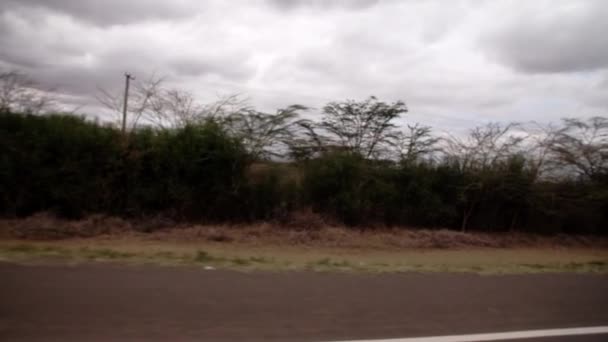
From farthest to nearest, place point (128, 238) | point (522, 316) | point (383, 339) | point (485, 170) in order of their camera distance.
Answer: point (485, 170) < point (128, 238) < point (522, 316) < point (383, 339)

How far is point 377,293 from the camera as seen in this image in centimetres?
653

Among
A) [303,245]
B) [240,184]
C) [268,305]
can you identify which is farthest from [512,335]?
[240,184]

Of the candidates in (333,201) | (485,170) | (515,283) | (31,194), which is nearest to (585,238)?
(485,170)

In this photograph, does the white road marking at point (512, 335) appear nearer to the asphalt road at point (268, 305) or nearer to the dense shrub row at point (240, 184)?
the asphalt road at point (268, 305)

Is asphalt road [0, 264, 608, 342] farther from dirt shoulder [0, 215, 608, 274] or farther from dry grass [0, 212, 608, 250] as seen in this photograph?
dry grass [0, 212, 608, 250]

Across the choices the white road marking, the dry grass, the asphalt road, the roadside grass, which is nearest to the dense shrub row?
the dry grass

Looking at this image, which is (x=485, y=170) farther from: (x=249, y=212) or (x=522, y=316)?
(x=522, y=316)

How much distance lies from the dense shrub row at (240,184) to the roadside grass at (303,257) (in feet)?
6.14

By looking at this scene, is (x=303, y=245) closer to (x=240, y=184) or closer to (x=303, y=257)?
(x=303, y=257)

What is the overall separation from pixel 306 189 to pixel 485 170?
6983 millimetres

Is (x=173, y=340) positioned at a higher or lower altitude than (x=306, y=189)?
lower

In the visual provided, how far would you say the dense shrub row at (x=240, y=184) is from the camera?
41.4 ft

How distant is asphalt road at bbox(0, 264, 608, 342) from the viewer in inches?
191

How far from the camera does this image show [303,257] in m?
11.2
